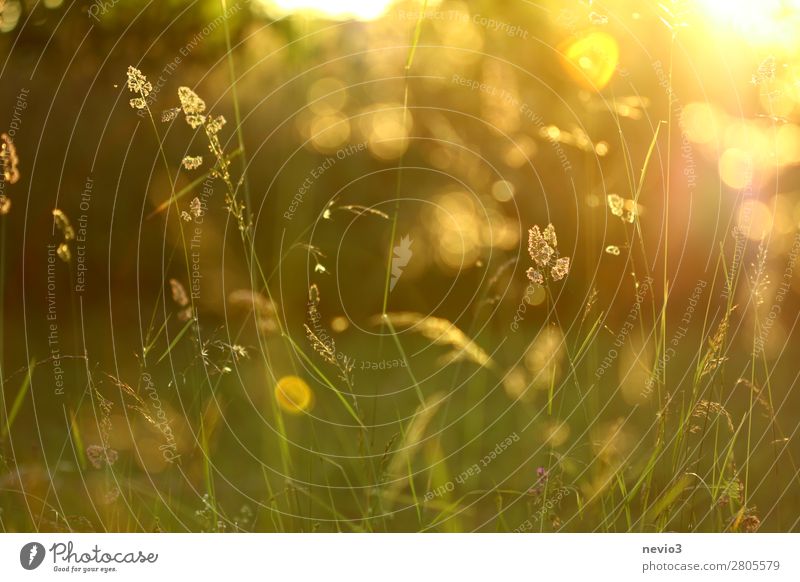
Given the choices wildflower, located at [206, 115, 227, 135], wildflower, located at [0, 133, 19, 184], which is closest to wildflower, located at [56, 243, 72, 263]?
wildflower, located at [0, 133, 19, 184]

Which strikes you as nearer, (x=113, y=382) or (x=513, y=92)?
(x=113, y=382)

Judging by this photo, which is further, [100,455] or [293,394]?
[293,394]

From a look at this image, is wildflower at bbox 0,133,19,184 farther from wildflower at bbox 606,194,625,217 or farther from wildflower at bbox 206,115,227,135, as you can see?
wildflower at bbox 606,194,625,217

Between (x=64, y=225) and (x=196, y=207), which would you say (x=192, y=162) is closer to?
(x=196, y=207)

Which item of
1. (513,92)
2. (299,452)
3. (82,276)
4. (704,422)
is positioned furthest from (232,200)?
(704,422)

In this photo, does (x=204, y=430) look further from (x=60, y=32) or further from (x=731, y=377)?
(x=731, y=377)

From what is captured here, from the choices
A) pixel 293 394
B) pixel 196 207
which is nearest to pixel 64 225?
pixel 196 207
